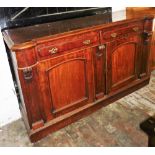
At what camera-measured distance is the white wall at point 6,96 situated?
5.61 ft

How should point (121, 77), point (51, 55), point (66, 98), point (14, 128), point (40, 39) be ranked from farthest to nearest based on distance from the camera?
point (121, 77)
point (14, 128)
point (66, 98)
point (51, 55)
point (40, 39)

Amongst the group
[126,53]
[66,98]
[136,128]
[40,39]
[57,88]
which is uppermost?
[40,39]

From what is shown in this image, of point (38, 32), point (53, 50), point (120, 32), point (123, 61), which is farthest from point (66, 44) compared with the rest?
point (123, 61)

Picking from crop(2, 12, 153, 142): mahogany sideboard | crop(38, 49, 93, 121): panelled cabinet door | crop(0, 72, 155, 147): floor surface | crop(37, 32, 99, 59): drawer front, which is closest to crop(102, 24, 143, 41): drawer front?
crop(2, 12, 153, 142): mahogany sideboard

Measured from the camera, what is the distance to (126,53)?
198cm

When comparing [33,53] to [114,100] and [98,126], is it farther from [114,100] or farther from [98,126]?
[114,100]

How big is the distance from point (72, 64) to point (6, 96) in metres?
0.72

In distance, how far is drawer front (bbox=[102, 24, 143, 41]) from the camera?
1729 millimetres

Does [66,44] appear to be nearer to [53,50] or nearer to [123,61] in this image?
[53,50]

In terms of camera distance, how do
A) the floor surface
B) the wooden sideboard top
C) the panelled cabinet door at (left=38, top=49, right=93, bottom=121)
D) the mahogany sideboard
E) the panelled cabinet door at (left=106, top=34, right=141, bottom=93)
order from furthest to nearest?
1. the panelled cabinet door at (left=106, top=34, right=141, bottom=93)
2. the floor surface
3. the panelled cabinet door at (left=38, top=49, right=93, bottom=121)
4. the mahogany sideboard
5. the wooden sideboard top

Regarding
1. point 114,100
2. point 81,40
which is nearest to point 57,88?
point 81,40

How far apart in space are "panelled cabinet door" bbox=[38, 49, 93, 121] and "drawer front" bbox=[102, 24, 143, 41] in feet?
0.73

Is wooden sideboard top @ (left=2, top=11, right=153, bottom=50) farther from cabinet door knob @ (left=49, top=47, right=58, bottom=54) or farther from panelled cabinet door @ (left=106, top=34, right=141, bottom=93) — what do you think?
panelled cabinet door @ (left=106, top=34, right=141, bottom=93)
